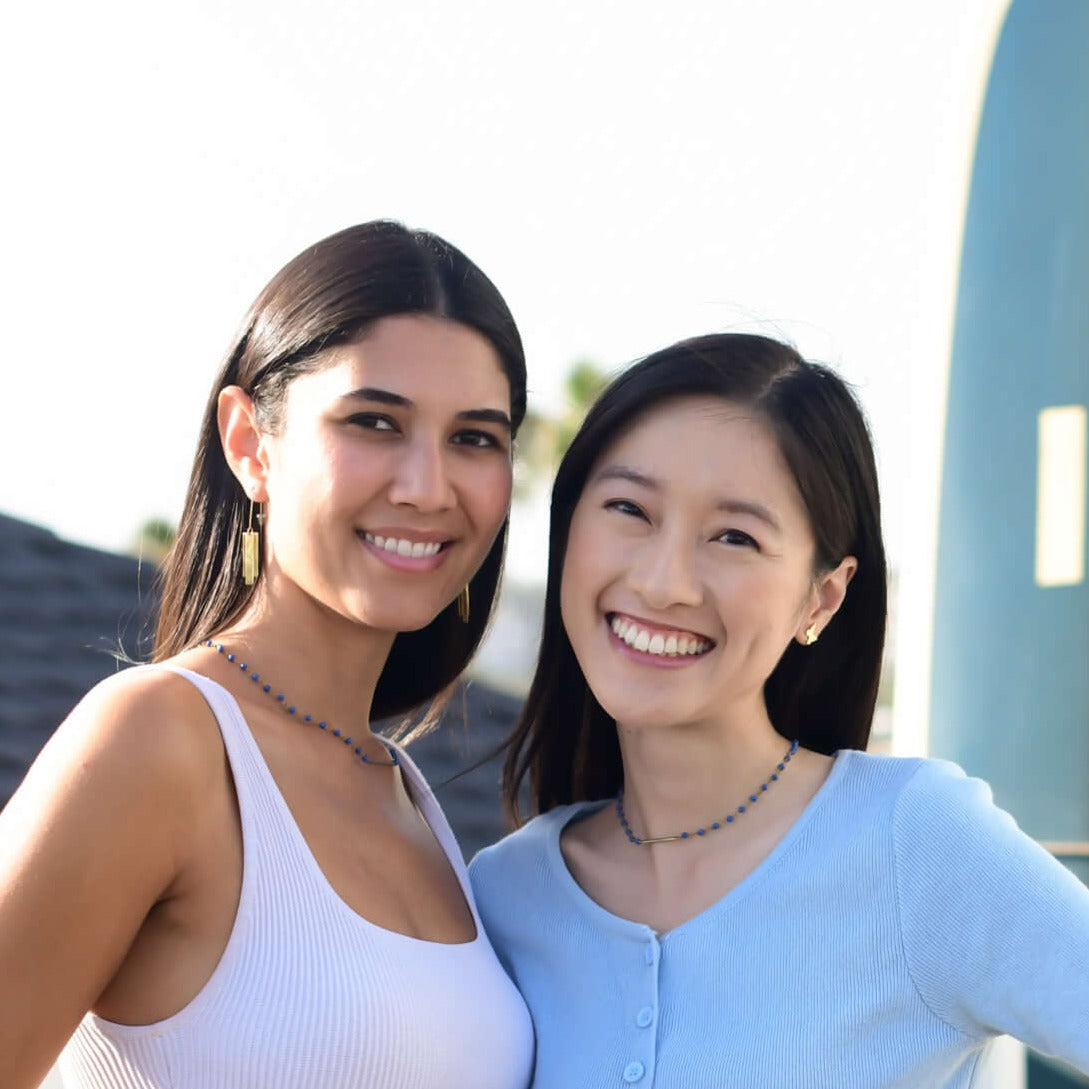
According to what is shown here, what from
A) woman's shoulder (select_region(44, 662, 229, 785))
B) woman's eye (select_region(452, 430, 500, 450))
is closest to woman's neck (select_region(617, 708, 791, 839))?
woman's eye (select_region(452, 430, 500, 450))

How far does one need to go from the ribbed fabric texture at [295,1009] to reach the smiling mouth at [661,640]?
1.99 ft

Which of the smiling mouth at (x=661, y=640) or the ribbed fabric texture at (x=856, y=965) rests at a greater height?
the smiling mouth at (x=661, y=640)

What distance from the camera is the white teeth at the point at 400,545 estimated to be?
110 inches

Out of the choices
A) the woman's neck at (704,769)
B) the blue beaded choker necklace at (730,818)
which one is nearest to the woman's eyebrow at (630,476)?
the woman's neck at (704,769)

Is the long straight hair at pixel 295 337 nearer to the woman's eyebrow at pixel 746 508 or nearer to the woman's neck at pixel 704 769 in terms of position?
the woman's eyebrow at pixel 746 508

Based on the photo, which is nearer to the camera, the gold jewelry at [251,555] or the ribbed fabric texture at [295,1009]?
the ribbed fabric texture at [295,1009]

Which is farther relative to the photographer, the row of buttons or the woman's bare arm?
the row of buttons

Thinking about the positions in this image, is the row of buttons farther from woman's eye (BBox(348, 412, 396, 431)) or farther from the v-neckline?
woman's eye (BBox(348, 412, 396, 431))

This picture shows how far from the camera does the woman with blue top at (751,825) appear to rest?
242cm

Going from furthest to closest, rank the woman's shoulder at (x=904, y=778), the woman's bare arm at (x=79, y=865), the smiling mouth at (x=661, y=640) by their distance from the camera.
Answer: the smiling mouth at (x=661, y=640) < the woman's shoulder at (x=904, y=778) < the woman's bare arm at (x=79, y=865)

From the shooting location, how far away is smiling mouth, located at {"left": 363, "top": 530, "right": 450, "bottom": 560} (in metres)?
2.80

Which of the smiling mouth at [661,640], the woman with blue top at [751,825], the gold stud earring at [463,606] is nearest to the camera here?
the woman with blue top at [751,825]

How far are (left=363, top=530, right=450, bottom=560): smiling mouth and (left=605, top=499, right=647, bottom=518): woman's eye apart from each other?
0.34 metres

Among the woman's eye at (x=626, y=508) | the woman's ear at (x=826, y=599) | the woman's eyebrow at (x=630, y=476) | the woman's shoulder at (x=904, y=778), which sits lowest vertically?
the woman's shoulder at (x=904, y=778)
